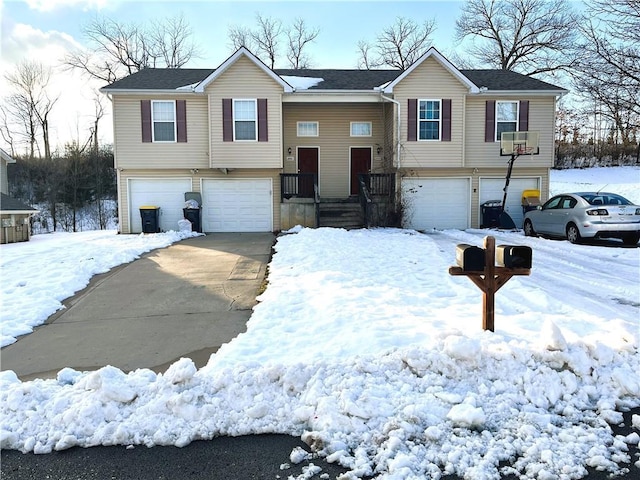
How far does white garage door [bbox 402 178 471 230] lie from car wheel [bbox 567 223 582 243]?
551cm

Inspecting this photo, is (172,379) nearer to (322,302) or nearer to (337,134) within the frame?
(322,302)

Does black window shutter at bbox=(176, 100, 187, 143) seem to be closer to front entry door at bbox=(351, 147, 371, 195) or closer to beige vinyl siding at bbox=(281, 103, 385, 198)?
beige vinyl siding at bbox=(281, 103, 385, 198)

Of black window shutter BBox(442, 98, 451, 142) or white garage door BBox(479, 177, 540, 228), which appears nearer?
black window shutter BBox(442, 98, 451, 142)

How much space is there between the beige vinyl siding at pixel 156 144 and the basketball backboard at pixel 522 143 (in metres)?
10.9

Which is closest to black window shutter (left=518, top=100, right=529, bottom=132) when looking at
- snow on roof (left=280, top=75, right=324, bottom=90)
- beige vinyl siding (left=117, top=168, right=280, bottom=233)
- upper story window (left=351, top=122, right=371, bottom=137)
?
upper story window (left=351, top=122, right=371, bottom=137)

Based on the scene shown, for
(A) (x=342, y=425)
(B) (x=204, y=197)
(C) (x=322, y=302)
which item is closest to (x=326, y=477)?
(A) (x=342, y=425)

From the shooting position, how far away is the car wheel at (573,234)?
12502 millimetres

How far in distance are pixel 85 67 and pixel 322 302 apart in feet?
121

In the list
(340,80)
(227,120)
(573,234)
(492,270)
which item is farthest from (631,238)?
(227,120)

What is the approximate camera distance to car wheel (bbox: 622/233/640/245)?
12.0m

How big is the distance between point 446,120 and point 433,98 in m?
0.91

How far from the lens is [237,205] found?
1762cm

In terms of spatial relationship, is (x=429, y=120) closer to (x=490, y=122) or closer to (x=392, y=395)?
(x=490, y=122)

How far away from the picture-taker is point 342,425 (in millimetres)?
3281
